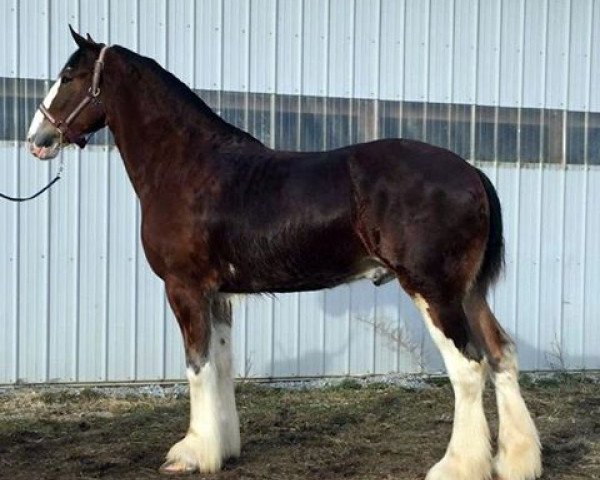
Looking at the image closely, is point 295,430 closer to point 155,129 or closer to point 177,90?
point 155,129

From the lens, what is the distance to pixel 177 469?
16.0ft

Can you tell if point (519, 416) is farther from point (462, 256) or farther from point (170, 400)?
point (170, 400)

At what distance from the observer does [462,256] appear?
15.1ft

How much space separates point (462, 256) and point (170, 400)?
3.19 m

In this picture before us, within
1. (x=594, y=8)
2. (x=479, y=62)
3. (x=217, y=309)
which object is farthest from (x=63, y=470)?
(x=594, y=8)

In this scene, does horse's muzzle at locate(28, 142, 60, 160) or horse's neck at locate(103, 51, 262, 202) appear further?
horse's muzzle at locate(28, 142, 60, 160)

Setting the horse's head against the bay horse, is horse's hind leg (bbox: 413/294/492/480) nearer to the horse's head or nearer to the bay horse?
the bay horse

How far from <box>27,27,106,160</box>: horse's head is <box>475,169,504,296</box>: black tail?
224cm

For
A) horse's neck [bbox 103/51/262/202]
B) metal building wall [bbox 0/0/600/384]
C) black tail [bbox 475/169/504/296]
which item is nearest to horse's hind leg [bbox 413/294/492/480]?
black tail [bbox 475/169/504/296]

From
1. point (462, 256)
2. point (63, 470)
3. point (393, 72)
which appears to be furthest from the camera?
point (393, 72)

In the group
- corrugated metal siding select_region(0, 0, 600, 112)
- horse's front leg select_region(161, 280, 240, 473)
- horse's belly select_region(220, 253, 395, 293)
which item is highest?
corrugated metal siding select_region(0, 0, 600, 112)

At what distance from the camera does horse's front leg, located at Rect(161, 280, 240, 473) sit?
4.92 meters

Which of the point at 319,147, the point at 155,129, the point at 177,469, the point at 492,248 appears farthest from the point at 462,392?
the point at 319,147

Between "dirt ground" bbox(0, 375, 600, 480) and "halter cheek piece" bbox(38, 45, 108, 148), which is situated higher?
"halter cheek piece" bbox(38, 45, 108, 148)
